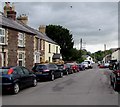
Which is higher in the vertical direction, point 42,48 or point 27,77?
point 42,48

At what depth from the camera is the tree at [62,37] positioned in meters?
65.8

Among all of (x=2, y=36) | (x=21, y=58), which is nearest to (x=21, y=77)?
(x=2, y=36)

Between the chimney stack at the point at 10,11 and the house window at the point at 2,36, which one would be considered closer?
the house window at the point at 2,36

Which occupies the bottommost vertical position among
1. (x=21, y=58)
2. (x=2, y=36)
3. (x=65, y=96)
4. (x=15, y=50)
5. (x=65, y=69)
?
(x=65, y=96)

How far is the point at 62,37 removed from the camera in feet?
217

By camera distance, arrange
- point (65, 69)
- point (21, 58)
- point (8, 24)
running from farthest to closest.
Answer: point (65, 69), point (21, 58), point (8, 24)

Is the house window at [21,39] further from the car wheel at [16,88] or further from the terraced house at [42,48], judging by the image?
the car wheel at [16,88]

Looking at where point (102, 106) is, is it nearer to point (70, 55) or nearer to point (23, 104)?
point (23, 104)

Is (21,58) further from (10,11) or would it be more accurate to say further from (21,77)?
(21,77)

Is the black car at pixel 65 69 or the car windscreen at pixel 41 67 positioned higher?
the car windscreen at pixel 41 67

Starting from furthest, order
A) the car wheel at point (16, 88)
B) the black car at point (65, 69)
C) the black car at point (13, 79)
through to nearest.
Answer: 1. the black car at point (65, 69)
2. the car wheel at point (16, 88)
3. the black car at point (13, 79)

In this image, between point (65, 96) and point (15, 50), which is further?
point (15, 50)

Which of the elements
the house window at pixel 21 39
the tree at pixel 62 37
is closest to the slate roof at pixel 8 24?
the house window at pixel 21 39

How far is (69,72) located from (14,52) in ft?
30.1
